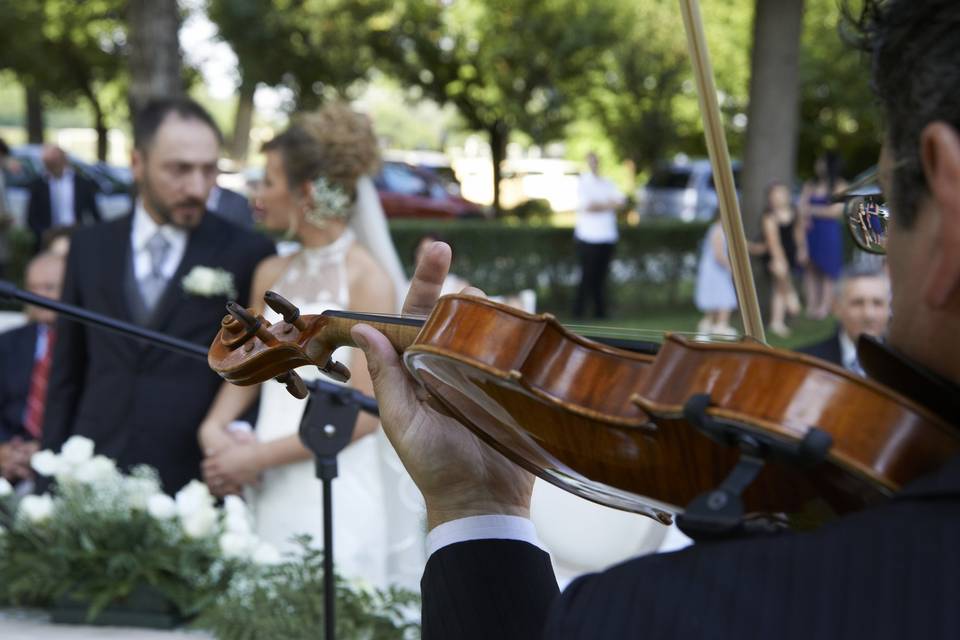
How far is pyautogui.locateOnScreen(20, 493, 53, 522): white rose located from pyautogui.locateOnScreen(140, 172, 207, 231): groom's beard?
1122 mm

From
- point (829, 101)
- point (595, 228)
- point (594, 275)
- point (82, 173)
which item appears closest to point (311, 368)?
point (595, 228)

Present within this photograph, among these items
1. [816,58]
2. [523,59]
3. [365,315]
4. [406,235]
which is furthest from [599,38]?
[365,315]

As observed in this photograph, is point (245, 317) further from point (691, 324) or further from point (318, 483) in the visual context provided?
point (691, 324)

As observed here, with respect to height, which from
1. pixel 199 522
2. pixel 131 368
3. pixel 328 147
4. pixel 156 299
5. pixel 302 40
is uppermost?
pixel 302 40

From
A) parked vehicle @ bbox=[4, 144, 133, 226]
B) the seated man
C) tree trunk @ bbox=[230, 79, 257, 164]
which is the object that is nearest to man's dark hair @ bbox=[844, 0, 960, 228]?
the seated man

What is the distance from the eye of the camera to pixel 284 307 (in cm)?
190

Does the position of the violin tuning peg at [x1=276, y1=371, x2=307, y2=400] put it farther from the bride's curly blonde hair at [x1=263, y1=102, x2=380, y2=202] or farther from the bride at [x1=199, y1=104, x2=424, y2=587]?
the bride's curly blonde hair at [x1=263, y1=102, x2=380, y2=202]

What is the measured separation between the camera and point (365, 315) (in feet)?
6.28

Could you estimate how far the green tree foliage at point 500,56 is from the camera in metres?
21.4

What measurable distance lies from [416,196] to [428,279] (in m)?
18.7

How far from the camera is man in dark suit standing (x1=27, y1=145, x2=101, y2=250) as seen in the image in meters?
11.5

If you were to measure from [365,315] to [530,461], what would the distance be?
46 cm

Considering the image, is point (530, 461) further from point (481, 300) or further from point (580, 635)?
point (580, 635)

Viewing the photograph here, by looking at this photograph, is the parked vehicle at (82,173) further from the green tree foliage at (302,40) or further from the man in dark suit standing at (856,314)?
the man in dark suit standing at (856,314)
